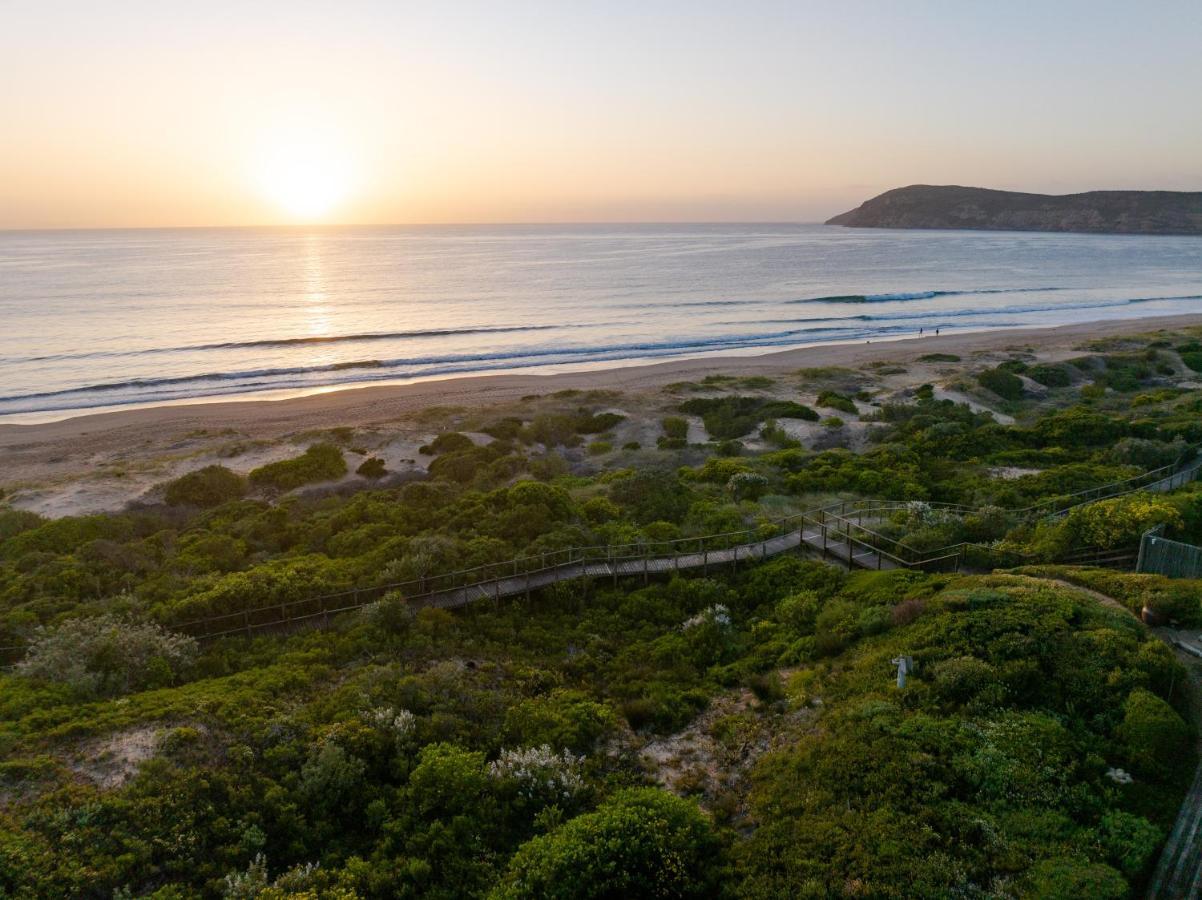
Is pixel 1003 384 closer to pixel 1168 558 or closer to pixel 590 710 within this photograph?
pixel 1168 558

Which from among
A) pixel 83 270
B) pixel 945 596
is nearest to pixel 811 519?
pixel 945 596

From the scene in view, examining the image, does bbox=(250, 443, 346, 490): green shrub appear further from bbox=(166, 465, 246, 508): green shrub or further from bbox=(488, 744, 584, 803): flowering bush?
bbox=(488, 744, 584, 803): flowering bush

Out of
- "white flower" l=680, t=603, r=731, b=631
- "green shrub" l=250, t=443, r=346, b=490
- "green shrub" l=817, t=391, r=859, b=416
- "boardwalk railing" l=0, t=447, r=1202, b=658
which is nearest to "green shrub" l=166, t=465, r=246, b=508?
"green shrub" l=250, t=443, r=346, b=490

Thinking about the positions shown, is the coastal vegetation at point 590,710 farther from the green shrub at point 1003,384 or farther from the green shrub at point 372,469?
the green shrub at point 1003,384

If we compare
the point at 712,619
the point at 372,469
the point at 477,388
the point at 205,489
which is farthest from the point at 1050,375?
the point at 205,489

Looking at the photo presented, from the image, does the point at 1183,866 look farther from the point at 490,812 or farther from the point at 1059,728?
the point at 490,812

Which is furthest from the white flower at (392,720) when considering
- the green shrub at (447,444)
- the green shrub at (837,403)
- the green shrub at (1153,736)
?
the green shrub at (837,403)
